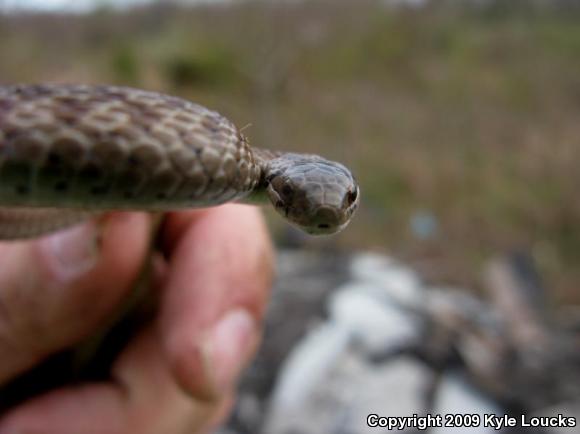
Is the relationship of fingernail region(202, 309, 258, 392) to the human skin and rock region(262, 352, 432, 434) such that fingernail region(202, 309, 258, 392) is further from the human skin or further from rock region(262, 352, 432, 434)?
rock region(262, 352, 432, 434)

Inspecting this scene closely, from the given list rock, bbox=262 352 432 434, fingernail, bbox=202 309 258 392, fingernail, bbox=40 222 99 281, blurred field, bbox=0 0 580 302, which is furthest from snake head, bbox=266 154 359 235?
blurred field, bbox=0 0 580 302

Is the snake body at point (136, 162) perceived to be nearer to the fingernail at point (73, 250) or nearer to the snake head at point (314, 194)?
the snake head at point (314, 194)

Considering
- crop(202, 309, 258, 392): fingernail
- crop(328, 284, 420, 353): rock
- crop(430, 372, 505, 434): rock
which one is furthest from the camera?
crop(328, 284, 420, 353): rock

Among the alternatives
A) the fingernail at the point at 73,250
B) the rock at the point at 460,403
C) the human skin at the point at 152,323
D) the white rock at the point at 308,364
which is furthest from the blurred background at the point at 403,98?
the fingernail at the point at 73,250

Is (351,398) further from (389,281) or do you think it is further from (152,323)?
(389,281)

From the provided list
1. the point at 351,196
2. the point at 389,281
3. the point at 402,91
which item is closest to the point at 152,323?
the point at 351,196

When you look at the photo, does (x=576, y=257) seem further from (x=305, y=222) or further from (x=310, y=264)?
(x=305, y=222)
